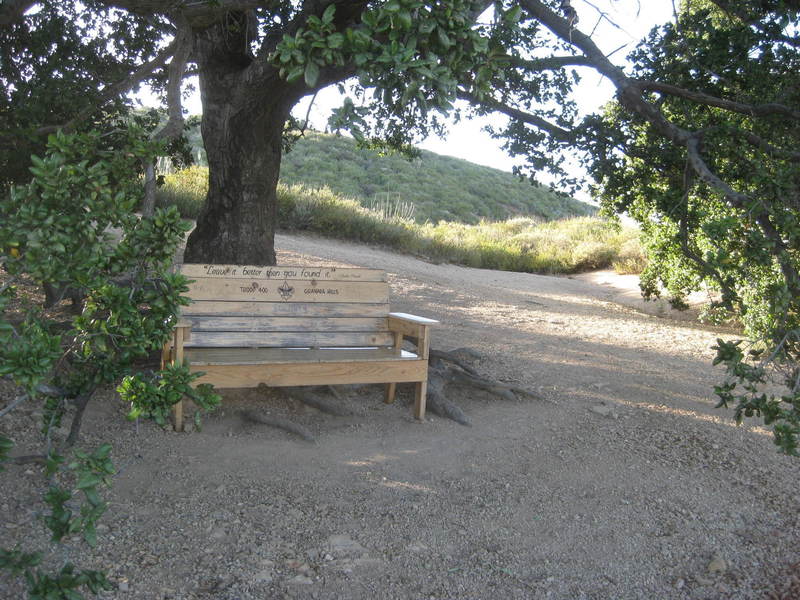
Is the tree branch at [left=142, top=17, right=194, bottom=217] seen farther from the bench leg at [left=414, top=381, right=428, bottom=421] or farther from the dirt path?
the bench leg at [left=414, top=381, right=428, bottom=421]

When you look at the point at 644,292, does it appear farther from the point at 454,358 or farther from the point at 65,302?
the point at 65,302

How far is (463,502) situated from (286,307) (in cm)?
211

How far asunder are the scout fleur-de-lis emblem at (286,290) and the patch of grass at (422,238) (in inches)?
351

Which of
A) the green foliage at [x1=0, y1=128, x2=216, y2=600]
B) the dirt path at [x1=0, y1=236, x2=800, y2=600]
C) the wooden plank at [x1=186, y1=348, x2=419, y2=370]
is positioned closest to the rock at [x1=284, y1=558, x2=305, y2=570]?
the dirt path at [x1=0, y1=236, x2=800, y2=600]

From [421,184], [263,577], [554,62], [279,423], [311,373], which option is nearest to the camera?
[263,577]

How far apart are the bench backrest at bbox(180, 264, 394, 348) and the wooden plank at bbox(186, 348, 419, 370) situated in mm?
113

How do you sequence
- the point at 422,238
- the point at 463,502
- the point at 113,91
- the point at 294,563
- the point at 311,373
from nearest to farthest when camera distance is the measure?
the point at 294,563 → the point at 463,502 → the point at 311,373 → the point at 113,91 → the point at 422,238

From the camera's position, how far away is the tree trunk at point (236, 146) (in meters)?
6.18

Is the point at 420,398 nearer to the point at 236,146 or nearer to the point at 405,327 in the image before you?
the point at 405,327

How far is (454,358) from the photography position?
6.51m

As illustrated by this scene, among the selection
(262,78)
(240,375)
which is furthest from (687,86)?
(240,375)

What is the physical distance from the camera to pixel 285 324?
5.56 meters

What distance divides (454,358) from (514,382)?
1.91 feet

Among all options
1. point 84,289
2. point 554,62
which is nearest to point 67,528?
point 84,289
